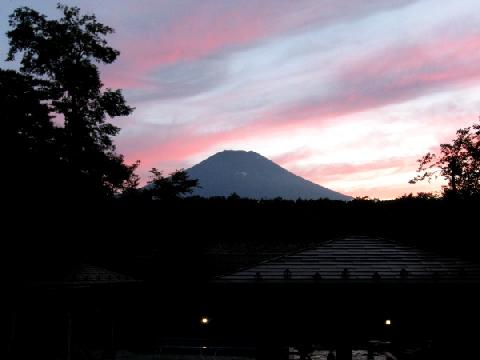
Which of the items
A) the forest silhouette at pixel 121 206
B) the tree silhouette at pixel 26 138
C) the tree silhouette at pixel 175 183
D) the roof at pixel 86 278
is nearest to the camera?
the roof at pixel 86 278

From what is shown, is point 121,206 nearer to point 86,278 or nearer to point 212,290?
point 86,278

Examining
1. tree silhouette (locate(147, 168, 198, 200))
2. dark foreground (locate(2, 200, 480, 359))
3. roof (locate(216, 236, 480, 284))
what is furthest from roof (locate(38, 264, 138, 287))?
tree silhouette (locate(147, 168, 198, 200))

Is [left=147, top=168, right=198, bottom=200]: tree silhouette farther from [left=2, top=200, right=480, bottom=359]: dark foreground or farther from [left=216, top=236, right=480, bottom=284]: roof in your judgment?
[left=216, top=236, right=480, bottom=284]: roof

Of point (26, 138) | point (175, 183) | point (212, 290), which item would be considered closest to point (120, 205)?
point (26, 138)

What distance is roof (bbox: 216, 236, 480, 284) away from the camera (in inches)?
439

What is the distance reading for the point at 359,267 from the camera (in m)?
11.7

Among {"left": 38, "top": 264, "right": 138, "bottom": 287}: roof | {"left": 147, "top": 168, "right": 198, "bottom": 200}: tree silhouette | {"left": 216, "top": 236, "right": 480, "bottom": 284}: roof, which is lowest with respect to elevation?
{"left": 38, "top": 264, "right": 138, "bottom": 287}: roof

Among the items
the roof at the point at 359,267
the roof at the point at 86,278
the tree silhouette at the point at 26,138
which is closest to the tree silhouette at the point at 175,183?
the tree silhouette at the point at 26,138

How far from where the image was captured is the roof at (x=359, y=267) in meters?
11.1

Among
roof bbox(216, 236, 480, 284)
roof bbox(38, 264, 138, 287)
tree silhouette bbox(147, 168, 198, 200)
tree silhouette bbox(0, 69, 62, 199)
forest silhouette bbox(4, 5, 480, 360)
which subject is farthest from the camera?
tree silhouette bbox(147, 168, 198, 200)

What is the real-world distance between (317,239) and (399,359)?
1812cm

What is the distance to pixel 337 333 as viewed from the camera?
36.6ft

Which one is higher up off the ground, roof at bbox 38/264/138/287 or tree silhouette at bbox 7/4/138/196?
tree silhouette at bbox 7/4/138/196

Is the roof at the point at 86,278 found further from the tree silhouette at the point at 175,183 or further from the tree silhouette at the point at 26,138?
the tree silhouette at the point at 175,183
